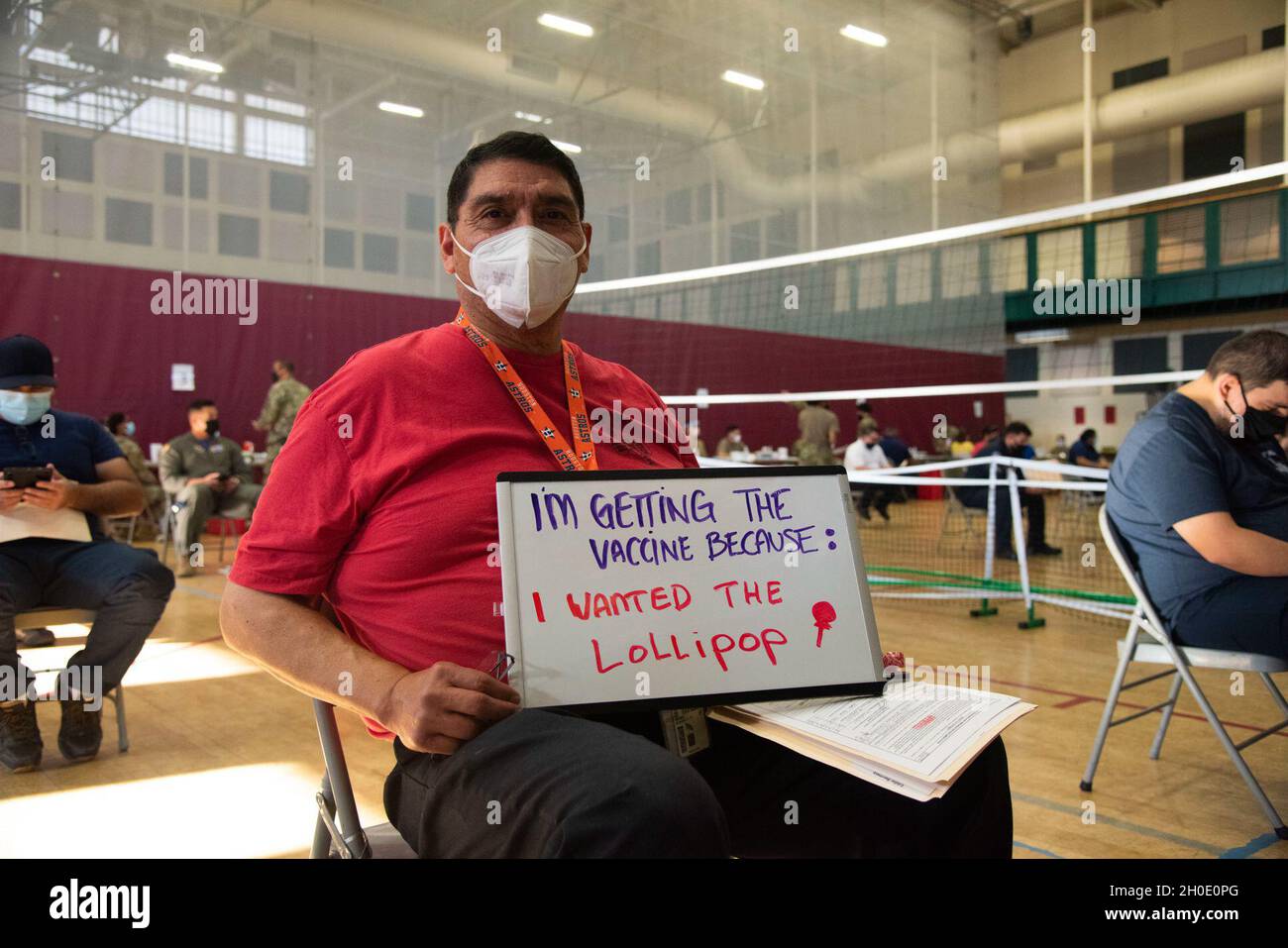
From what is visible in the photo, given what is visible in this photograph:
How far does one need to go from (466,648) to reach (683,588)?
276 millimetres

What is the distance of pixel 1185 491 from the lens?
240cm

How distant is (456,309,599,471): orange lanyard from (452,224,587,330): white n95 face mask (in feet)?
0.19

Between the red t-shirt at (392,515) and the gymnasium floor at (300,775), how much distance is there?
4.93 feet

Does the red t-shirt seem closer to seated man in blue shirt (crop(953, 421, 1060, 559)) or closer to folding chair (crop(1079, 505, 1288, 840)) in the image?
folding chair (crop(1079, 505, 1288, 840))

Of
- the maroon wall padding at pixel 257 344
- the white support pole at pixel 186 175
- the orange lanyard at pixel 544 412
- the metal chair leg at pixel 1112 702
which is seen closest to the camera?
the orange lanyard at pixel 544 412

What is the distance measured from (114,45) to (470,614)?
31.3 feet

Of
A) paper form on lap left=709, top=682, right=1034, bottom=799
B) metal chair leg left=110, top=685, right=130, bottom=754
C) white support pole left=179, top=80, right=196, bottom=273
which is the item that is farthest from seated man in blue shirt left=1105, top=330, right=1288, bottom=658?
white support pole left=179, top=80, right=196, bottom=273

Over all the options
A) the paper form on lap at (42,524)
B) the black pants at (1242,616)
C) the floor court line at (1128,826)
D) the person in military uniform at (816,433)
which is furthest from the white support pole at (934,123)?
the paper form on lap at (42,524)

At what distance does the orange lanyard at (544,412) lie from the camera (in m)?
1.30

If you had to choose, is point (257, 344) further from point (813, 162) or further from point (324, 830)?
point (324, 830)

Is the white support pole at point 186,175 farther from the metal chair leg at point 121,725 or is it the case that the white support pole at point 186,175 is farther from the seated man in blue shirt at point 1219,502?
the seated man in blue shirt at point 1219,502

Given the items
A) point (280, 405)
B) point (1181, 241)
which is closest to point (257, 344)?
point (280, 405)

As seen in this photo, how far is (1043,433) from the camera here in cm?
1856
